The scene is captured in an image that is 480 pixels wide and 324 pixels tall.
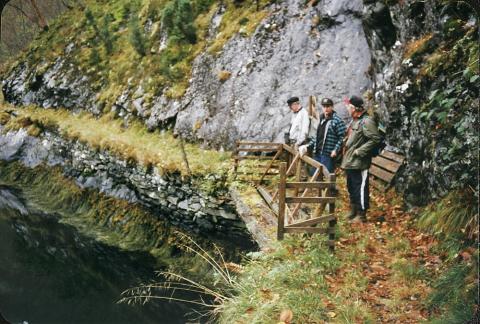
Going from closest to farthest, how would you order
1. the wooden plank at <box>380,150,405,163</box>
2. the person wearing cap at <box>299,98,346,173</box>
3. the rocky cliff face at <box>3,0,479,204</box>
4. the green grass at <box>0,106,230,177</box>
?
the rocky cliff face at <box>3,0,479,204</box> < the person wearing cap at <box>299,98,346,173</box> < the wooden plank at <box>380,150,405,163</box> < the green grass at <box>0,106,230,177</box>

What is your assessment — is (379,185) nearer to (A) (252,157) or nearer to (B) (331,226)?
(B) (331,226)

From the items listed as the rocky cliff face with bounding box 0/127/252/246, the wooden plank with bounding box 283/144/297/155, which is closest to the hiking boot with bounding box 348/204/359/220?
the wooden plank with bounding box 283/144/297/155

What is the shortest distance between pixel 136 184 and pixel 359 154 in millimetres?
9038

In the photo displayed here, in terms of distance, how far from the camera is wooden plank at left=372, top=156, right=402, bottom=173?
28.5 feet

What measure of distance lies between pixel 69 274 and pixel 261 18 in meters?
11.2

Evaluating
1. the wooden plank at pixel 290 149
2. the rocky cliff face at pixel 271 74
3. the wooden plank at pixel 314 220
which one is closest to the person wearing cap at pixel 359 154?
the wooden plank at pixel 314 220

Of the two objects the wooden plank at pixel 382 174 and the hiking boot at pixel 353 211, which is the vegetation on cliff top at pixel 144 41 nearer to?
the wooden plank at pixel 382 174

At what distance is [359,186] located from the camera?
7.38 metres

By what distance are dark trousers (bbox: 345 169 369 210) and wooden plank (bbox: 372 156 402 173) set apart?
164 cm

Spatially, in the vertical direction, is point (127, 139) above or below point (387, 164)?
above

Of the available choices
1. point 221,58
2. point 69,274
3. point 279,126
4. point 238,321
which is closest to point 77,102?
point 221,58

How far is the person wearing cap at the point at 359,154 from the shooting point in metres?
6.97

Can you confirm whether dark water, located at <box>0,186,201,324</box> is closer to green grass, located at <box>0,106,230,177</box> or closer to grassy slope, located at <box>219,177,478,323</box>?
green grass, located at <box>0,106,230,177</box>

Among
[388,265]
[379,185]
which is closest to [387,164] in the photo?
[379,185]
